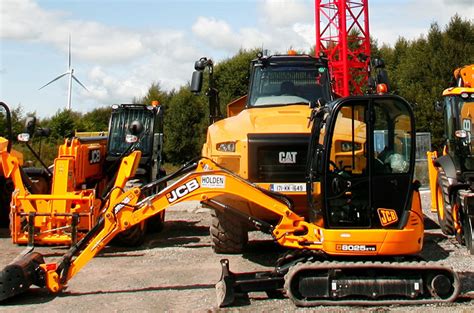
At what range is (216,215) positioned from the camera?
8906 millimetres

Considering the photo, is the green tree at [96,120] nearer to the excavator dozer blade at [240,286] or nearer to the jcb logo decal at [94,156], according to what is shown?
the jcb logo decal at [94,156]

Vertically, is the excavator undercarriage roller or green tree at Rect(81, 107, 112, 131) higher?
green tree at Rect(81, 107, 112, 131)

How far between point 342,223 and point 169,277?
262 cm

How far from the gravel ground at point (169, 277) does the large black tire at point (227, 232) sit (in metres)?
0.17

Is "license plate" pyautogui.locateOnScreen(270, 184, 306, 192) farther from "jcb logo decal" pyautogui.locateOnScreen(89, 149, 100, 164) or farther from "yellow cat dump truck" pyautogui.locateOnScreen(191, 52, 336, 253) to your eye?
"jcb logo decal" pyautogui.locateOnScreen(89, 149, 100, 164)

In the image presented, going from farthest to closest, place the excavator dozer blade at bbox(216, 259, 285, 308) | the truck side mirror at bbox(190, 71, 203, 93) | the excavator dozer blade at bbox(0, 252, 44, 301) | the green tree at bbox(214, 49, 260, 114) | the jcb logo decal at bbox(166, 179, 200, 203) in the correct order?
the green tree at bbox(214, 49, 260, 114)
the truck side mirror at bbox(190, 71, 203, 93)
the jcb logo decal at bbox(166, 179, 200, 203)
the excavator dozer blade at bbox(0, 252, 44, 301)
the excavator dozer blade at bbox(216, 259, 285, 308)

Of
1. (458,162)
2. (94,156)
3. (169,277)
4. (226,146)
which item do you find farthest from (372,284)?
(94,156)

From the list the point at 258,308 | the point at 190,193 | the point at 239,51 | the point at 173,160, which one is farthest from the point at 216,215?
the point at 239,51

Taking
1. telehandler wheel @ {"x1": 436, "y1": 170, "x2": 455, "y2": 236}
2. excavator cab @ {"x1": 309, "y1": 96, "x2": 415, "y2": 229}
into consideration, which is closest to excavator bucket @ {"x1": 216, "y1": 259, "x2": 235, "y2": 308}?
excavator cab @ {"x1": 309, "y1": 96, "x2": 415, "y2": 229}

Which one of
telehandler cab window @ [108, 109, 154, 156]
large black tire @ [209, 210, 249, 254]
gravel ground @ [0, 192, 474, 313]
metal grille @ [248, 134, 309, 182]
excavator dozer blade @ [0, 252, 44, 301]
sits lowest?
gravel ground @ [0, 192, 474, 313]

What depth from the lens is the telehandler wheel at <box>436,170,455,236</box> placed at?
10266mm

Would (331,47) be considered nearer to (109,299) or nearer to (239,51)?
(239,51)

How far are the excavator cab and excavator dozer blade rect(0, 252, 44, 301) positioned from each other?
332cm

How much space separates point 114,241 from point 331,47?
690 inches
